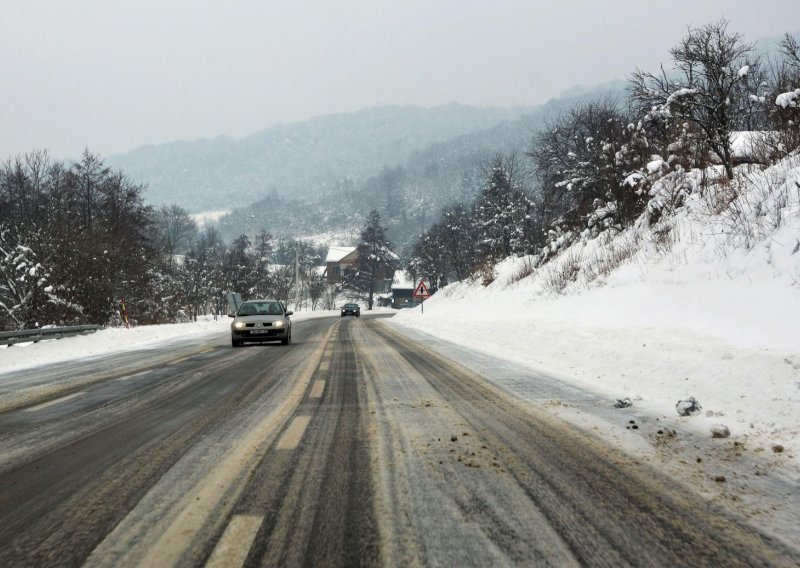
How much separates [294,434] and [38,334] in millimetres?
16334

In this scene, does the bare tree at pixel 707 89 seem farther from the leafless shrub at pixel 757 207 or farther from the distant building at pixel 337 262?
the distant building at pixel 337 262

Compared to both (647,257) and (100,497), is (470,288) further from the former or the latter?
(100,497)

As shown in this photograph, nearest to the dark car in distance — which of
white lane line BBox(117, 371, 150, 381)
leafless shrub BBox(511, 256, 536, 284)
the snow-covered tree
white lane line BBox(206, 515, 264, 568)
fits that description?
leafless shrub BBox(511, 256, 536, 284)

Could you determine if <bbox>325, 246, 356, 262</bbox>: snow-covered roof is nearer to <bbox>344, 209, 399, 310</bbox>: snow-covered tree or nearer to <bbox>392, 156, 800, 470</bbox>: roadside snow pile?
<bbox>344, 209, 399, 310</bbox>: snow-covered tree

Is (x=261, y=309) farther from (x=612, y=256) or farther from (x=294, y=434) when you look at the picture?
(x=294, y=434)

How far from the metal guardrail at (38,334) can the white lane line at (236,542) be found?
15.8 metres

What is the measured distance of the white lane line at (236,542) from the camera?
2156 mm

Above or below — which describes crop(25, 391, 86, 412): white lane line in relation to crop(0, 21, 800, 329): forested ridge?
below

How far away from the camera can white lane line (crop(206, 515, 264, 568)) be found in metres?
2.16

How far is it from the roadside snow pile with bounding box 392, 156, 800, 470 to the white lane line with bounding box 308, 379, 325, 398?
3685mm

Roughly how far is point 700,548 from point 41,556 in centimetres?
313

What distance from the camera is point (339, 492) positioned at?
2.96 meters

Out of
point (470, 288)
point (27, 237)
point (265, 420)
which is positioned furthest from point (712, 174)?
point (27, 237)

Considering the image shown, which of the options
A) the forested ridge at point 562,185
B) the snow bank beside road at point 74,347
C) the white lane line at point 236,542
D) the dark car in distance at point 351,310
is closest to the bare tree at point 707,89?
the forested ridge at point 562,185
